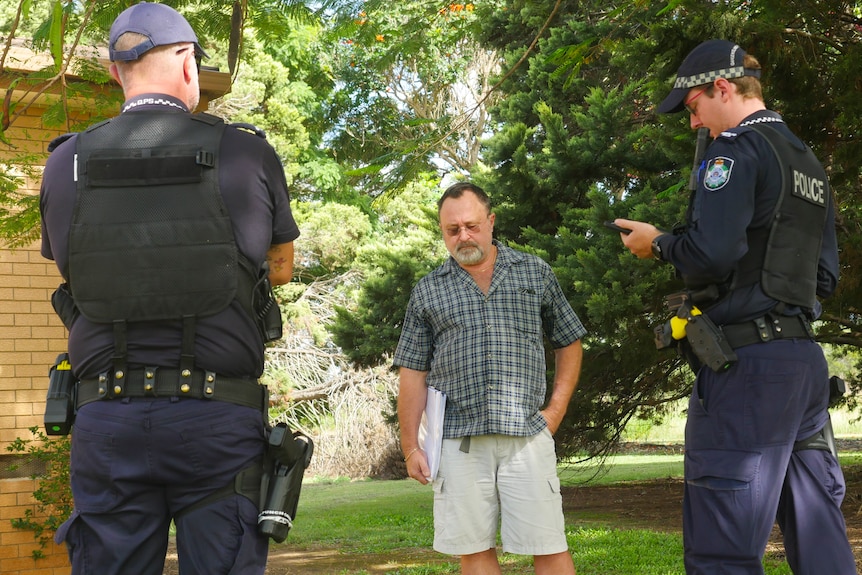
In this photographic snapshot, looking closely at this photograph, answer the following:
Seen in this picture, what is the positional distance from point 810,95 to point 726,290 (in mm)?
2788

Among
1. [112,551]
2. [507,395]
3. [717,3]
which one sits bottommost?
[112,551]

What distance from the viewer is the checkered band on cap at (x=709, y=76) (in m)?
3.43

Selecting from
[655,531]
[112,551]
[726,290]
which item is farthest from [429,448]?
[655,531]

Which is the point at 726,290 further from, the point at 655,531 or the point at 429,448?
the point at 655,531

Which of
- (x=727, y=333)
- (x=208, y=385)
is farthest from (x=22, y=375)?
(x=727, y=333)

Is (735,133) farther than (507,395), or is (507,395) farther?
(507,395)

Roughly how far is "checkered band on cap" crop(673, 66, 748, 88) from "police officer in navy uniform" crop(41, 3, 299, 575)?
5.41 feet

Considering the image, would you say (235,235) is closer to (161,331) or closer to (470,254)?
(161,331)

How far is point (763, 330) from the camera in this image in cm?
324

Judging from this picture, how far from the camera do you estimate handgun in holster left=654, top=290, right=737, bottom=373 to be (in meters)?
3.26

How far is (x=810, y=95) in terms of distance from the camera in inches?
219

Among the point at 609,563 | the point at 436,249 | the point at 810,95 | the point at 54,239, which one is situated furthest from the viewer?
the point at 436,249

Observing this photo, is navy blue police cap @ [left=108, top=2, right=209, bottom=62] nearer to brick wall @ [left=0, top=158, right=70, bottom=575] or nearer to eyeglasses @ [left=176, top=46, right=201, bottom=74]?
eyeglasses @ [left=176, top=46, right=201, bottom=74]

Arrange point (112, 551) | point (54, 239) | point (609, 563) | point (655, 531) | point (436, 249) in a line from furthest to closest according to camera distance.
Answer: point (436, 249)
point (655, 531)
point (609, 563)
point (54, 239)
point (112, 551)
